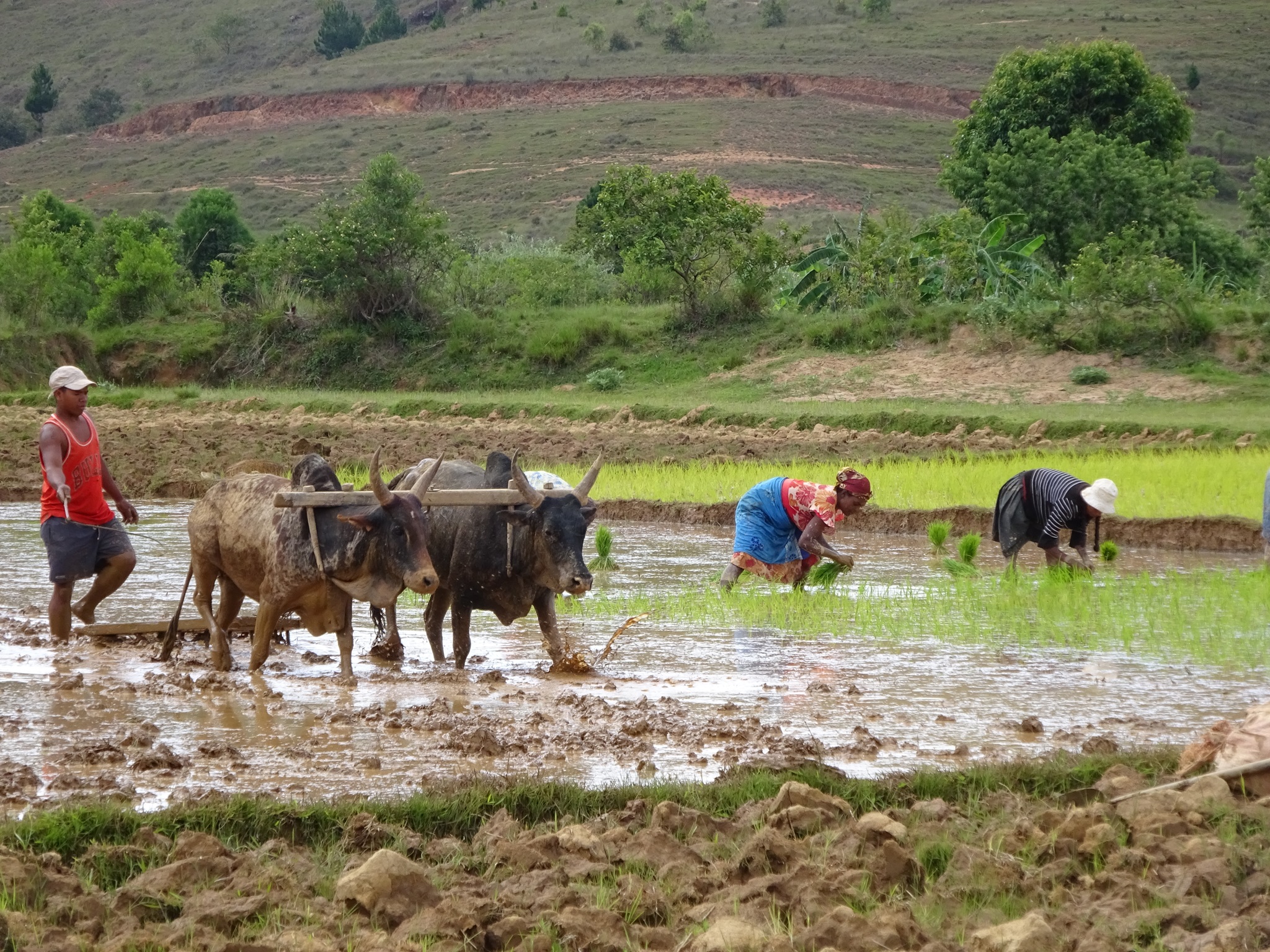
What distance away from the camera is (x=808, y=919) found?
4.22 metres

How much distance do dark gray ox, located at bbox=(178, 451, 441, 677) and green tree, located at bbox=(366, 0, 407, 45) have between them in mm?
89039

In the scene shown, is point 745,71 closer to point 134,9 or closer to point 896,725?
point 134,9

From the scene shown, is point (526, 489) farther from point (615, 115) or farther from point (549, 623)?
point (615, 115)

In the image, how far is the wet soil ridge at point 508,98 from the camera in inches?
2810

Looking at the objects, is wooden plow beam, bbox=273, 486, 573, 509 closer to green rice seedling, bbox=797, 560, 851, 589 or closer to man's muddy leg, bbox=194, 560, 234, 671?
man's muddy leg, bbox=194, 560, 234, 671

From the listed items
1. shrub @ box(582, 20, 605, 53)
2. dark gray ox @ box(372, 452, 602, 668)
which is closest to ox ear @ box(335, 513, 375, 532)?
dark gray ox @ box(372, 452, 602, 668)

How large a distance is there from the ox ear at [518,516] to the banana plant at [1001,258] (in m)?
20.9

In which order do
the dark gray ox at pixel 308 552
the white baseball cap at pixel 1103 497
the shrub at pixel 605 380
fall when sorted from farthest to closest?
the shrub at pixel 605 380, the white baseball cap at pixel 1103 497, the dark gray ox at pixel 308 552

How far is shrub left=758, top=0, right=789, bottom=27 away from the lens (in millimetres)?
83125

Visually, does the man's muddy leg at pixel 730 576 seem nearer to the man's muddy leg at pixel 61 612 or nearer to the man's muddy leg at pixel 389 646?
the man's muddy leg at pixel 389 646

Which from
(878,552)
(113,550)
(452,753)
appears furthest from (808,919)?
(878,552)

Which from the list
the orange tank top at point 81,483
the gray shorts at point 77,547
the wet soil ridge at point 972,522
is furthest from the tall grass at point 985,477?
the orange tank top at point 81,483

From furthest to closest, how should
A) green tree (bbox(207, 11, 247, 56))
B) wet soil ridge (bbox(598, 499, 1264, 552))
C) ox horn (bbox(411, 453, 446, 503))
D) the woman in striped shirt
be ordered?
1. green tree (bbox(207, 11, 247, 56))
2. wet soil ridge (bbox(598, 499, 1264, 552))
3. the woman in striped shirt
4. ox horn (bbox(411, 453, 446, 503))

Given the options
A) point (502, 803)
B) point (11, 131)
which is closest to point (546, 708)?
point (502, 803)
